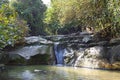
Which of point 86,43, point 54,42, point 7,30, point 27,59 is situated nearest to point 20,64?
point 27,59

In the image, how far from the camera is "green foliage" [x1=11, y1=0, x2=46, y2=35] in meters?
38.4

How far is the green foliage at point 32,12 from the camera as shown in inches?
1511

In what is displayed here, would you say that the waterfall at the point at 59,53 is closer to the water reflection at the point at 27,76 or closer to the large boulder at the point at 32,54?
the large boulder at the point at 32,54

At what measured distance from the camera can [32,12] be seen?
40312 millimetres

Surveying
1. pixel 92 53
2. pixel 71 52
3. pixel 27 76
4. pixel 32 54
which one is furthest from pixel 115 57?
pixel 32 54

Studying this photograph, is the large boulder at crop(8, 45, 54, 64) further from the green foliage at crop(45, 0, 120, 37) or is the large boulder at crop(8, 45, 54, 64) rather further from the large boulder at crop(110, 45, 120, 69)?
the large boulder at crop(110, 45, 120, 69)

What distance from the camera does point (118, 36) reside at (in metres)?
18.5

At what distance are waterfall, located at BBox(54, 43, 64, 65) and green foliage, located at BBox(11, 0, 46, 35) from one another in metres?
17.1

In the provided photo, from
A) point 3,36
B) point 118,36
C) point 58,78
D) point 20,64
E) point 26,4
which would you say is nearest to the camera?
Result: point 3,36

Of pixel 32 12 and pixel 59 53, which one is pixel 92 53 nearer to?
pixel 59 53

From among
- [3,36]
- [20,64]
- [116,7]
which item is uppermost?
[116,7]

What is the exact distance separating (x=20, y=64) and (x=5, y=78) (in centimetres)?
717

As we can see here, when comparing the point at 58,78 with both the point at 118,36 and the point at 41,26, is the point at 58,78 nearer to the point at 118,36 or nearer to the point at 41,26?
the point at 118,36

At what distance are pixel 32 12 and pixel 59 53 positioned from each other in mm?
19914
